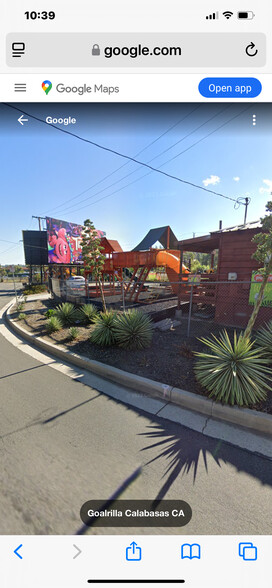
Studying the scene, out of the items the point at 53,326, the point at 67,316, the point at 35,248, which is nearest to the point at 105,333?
the point at 53,326

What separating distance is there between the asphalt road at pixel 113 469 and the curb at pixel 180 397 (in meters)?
0.50

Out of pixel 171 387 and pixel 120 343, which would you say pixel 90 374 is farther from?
pixel 171 387

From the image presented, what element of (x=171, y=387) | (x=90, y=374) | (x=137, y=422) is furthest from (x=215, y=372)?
(x=90, y=374)

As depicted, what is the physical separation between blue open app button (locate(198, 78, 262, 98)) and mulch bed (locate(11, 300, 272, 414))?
160 inches

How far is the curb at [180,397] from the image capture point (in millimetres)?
2684

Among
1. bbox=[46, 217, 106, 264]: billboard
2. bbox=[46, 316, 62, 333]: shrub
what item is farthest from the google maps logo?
bbox=[46, 217, 106, 264]: billboard

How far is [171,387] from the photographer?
342 centimetres

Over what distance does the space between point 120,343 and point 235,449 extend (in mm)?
3250

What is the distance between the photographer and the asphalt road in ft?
5.42

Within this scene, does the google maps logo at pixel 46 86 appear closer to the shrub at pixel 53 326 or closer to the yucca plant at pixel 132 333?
the yucca plant at pixel 132 333

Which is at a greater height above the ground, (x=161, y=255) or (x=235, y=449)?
(x=161, y=255)

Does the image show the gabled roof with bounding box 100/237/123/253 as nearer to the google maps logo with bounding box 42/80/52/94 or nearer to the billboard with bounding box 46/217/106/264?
the billboard with bounding box 46/217/106/264
